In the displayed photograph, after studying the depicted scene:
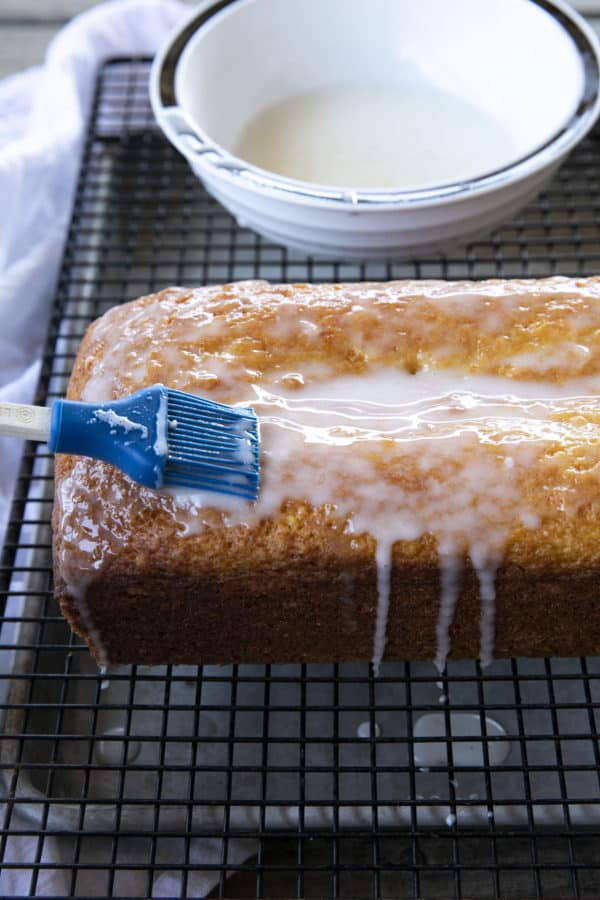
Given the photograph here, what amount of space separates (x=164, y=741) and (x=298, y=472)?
1.52 feet

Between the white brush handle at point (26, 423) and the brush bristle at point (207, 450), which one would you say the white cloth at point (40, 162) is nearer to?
the white brush handle at point (26, 423)

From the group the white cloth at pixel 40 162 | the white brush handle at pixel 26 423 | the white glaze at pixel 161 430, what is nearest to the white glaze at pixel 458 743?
the white glaze at pixel 161 430

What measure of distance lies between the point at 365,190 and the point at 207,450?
2.60ft

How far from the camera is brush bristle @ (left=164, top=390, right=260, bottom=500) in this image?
52.8 inches

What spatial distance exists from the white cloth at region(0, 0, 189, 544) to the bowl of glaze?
1.32ft

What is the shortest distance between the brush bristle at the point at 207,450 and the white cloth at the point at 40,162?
63 cm

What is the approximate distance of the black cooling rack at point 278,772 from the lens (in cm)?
138

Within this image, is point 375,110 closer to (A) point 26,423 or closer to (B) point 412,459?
(B) point 412,459

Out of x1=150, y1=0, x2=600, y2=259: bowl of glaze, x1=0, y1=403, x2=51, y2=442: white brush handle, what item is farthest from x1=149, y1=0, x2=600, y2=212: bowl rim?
x1=0, y1=403, x2=51, y2=442: white brush handle

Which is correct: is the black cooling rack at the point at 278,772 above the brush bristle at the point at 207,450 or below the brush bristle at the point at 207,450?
below

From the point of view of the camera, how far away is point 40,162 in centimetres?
228

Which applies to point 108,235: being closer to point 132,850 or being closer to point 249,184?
point 249,184

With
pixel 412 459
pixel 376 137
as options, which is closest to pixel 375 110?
pixel 376 137

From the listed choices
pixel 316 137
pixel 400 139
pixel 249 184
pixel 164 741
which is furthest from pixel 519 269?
pixel 164 741
